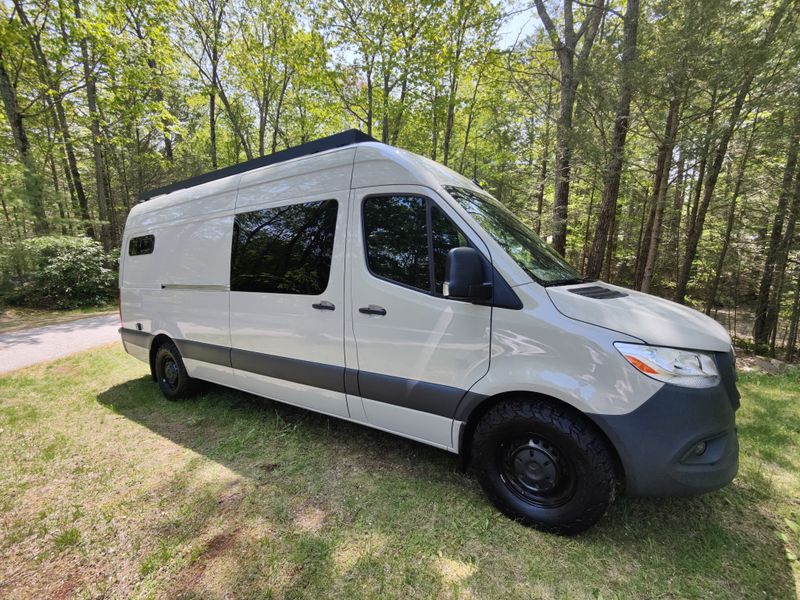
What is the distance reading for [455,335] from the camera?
7.46ft

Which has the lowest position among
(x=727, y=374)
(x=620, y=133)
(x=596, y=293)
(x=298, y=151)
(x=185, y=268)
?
(x=727, y=374)

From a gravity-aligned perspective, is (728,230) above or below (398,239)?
above

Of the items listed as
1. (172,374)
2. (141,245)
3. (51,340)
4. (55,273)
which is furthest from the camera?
(55,273)

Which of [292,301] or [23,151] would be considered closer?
[292,301]

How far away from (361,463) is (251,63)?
1625cm

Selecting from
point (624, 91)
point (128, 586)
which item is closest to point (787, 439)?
point (128, 586)

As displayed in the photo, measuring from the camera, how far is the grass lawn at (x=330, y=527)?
185 centimetres

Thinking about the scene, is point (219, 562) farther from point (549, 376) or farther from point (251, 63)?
point (251, 63)

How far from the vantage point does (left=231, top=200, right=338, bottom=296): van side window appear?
2.84m

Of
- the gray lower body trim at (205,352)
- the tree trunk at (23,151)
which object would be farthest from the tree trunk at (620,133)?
the tree trunk at (23,151)

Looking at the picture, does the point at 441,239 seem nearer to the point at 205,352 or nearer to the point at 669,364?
the point at 669,364

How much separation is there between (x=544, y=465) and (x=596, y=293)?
3.71 ft

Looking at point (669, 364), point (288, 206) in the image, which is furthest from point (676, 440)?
point (288, 206)

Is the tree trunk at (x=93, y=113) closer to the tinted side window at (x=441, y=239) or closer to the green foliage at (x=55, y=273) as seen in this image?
the green foliage at (x=55, y=273)
